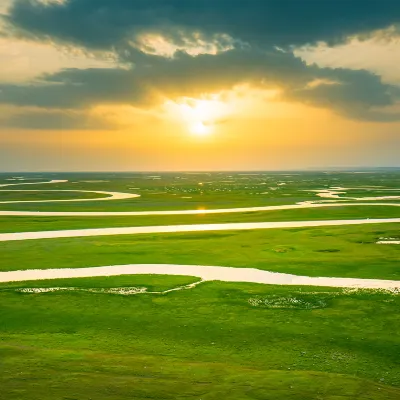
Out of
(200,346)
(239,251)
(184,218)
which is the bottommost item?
(200,346)

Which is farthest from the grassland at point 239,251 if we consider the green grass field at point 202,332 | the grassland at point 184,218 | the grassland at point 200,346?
the grassland at point 184,218

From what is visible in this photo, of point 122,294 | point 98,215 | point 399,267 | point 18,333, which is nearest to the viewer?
point 18,333

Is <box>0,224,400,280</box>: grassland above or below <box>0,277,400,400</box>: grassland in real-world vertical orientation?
above

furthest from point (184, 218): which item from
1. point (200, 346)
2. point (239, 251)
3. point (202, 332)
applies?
point (200, 346)

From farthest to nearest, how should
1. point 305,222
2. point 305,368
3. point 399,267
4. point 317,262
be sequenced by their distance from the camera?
point 305,222
point 317,262
point 399,267
point 305,368

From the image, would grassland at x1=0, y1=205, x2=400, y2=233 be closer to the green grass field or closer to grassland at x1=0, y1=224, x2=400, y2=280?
grassland at x1=0, y1=224, x2=400, y2=280

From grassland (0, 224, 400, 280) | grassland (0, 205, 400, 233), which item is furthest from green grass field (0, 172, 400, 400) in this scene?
grassland (0, 205, 400, 233)

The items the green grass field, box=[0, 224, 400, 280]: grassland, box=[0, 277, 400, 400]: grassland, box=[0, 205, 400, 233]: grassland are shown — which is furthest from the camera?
box=[0, 205, 400, 233]: grassland

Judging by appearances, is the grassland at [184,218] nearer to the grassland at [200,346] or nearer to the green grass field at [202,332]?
the green grass field at [202,332]

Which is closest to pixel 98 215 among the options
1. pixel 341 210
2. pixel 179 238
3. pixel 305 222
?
pixel 179 238

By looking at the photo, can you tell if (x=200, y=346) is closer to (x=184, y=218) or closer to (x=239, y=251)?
(x=239, y=251)

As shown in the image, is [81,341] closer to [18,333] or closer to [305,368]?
[18,333]
